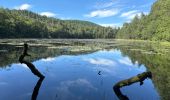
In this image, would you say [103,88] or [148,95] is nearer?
[148,95]

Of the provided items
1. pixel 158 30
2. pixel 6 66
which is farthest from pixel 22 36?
pixel 6 66

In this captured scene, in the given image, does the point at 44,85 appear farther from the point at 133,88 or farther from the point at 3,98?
the point at 133,88

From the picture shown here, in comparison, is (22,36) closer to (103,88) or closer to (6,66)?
(6,66)

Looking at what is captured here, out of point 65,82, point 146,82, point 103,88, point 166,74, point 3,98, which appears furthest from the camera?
point 166,74

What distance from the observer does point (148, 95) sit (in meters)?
22.3

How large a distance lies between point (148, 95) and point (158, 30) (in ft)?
392

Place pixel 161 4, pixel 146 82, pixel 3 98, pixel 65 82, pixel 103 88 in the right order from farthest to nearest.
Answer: pixel 161 4
pixel 146 82
pixel 65 82
pixel 103 88
pixel 3 98

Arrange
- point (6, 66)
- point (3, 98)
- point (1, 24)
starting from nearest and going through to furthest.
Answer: point (3, 98) < point (6, 66) < point (1, 24)

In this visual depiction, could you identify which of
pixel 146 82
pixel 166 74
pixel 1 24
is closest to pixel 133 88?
pixel 146 82

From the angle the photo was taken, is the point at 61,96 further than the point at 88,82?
No

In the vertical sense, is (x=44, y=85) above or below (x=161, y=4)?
below

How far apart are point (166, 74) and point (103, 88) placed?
11360mm

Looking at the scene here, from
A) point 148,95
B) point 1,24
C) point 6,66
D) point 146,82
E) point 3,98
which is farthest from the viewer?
point 1,24

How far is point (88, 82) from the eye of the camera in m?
26.5
